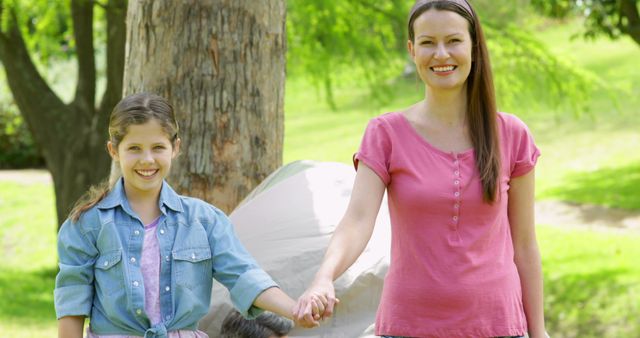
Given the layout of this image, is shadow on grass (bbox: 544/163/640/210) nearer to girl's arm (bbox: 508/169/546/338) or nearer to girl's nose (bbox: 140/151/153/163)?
girl's arm (bbox: 508/169/546/338)

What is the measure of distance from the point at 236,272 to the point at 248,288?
0.07 meters

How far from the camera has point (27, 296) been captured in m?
10.2

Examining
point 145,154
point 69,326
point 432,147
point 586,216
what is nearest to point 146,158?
point 145,154

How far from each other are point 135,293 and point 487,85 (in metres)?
1.18

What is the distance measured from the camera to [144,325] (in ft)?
9.98

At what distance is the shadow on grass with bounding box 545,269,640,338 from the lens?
8391 millimetres

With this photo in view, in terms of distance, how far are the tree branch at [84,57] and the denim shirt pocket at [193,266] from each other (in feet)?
25.5

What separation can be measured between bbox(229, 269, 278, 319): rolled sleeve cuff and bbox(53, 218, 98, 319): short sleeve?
43 cm

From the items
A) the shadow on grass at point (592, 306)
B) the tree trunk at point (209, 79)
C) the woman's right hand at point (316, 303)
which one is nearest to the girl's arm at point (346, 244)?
Result: the woman's right hand at point (316, 303)

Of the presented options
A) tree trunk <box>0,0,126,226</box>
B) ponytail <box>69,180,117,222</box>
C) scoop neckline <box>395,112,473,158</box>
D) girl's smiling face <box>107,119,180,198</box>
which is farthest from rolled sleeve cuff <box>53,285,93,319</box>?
tree trunk <box>0,0,126,226</box>

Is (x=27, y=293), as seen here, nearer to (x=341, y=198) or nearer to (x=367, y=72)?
(x=367, y=72)

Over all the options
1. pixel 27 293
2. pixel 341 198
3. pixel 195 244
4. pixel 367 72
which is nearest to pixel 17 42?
pixel 27 293

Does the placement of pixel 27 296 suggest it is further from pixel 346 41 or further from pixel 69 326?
pixel 69 326

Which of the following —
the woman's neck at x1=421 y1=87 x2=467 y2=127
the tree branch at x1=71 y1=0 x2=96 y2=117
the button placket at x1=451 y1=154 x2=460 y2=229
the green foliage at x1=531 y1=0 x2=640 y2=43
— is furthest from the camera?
the tree branch at x1=71 y1=0 x2=96 y2=117
